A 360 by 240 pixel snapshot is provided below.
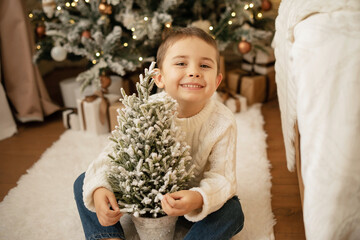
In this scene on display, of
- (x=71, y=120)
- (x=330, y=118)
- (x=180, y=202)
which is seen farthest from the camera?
(x=71, y=120)

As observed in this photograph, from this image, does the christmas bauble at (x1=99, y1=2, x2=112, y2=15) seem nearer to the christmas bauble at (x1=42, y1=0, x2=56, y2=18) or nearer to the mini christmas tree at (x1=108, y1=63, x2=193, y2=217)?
the christmas bauble at (x1=42, y1=0, x2=56, y2=18)

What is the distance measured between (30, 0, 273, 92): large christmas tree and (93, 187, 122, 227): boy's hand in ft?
2.85

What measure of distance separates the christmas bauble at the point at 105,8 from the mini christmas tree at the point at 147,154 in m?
0.97

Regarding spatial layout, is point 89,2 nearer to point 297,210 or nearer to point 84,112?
point 84,112

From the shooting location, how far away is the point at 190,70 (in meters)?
0.99

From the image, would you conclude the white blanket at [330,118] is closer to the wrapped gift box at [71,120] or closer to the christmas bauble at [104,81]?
the christmas bauble at [104,81]

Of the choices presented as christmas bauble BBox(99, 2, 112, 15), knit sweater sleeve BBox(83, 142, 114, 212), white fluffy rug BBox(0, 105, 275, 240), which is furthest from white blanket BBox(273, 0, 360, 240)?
christmas bauble BBox(99, 2, 112, 15)

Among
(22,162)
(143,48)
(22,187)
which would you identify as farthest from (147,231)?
(143,48)

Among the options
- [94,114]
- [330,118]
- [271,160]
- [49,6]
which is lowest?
[271,160]

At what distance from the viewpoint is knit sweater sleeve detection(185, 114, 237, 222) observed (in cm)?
89

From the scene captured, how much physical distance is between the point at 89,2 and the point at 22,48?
1.49ft

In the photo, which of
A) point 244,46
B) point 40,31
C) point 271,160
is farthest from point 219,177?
point 40,31

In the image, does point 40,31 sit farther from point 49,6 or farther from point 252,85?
point 252,85

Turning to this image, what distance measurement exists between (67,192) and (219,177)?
65cm
